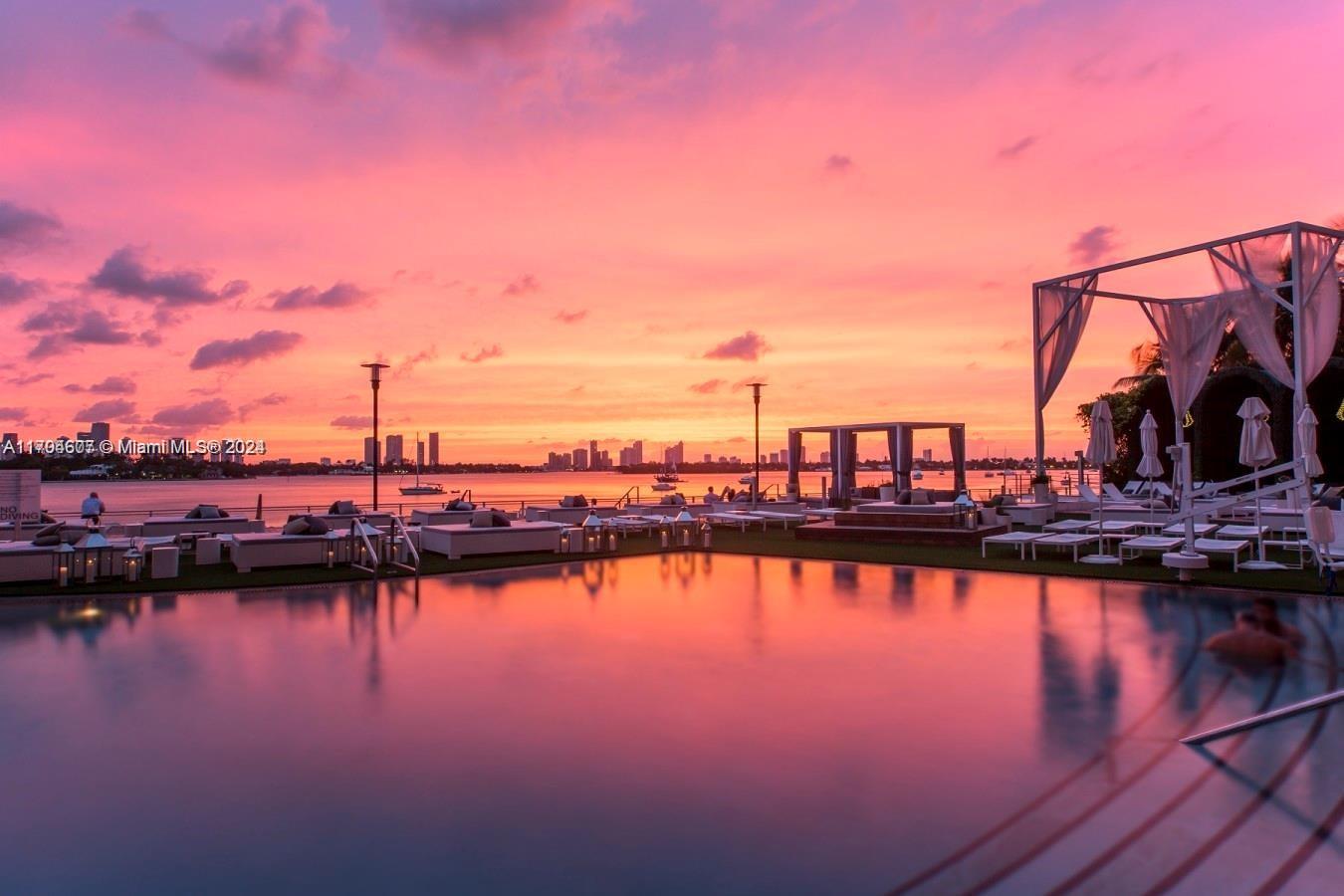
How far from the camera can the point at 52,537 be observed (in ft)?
32.6

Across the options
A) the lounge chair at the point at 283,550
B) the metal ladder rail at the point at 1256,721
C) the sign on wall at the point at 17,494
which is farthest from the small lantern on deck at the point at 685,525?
the sign on wall at the point at 17,494

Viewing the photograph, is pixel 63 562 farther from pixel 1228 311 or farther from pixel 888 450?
pixel 888 450

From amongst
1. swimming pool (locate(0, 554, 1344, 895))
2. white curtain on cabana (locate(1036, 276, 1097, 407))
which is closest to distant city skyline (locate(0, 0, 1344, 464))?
white curtain on cabana (locate(1036, 276, 1097, 407))

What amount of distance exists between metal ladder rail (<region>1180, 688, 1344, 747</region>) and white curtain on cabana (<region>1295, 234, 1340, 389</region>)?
12485mm

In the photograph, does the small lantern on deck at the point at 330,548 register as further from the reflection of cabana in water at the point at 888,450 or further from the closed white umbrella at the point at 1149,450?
the reflection of cabana in water at the point at 888,450

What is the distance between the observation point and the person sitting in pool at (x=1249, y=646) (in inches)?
220

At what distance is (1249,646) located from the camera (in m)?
5.73

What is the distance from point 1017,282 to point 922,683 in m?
16.4

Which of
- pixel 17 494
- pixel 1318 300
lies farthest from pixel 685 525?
pixel 17 494

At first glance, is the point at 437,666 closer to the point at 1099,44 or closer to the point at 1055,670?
the point at 1055,670

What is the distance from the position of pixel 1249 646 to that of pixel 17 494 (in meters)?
19.1

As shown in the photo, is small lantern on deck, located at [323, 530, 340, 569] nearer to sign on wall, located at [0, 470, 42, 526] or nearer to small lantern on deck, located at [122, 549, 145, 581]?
small lantern on deck, located at [122, 549, 145, 581]

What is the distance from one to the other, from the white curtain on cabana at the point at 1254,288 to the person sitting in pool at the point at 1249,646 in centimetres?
1035

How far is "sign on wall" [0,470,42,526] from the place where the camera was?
49.1 feet
